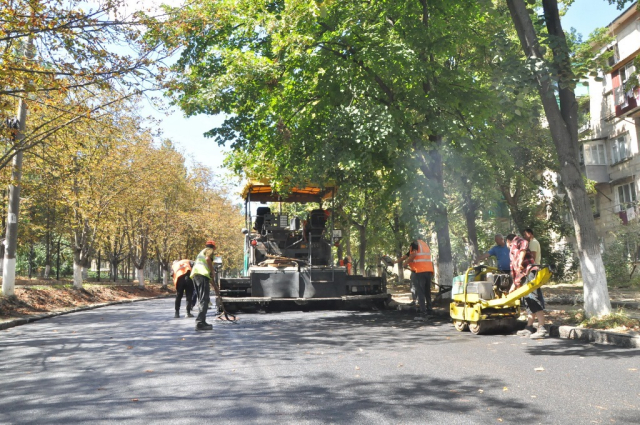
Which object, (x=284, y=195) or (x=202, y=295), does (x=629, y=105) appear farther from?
(x=202, y=295)

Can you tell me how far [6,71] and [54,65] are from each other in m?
1.21

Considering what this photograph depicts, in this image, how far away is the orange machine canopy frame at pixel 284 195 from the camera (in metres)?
15.5

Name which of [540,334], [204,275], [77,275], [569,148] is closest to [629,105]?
[569,148]

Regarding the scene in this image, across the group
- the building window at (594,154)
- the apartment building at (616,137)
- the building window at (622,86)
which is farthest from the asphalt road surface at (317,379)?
the building window at (594,154)

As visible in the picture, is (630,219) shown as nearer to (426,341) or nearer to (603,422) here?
(426,341)

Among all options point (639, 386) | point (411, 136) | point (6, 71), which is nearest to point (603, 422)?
point (639, 386)

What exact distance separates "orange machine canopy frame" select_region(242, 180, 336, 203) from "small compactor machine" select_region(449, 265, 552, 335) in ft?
19.3

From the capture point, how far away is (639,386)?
18.3ft

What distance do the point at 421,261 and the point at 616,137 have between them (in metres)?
21.9

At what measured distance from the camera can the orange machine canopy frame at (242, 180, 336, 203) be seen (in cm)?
1552

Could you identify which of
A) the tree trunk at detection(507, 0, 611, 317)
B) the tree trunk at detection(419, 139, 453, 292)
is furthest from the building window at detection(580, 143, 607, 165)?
the tree trunk at detection(507, 0, 611, 317)

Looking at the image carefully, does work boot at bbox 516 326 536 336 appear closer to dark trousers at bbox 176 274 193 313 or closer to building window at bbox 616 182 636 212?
dark trousers at bbox 176 274 193 313

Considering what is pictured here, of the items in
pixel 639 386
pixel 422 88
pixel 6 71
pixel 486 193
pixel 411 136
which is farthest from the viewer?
pixel 486 193

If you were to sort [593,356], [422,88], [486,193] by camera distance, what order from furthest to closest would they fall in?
1. [486,193]
2. [422,88]
3. [593,356]
